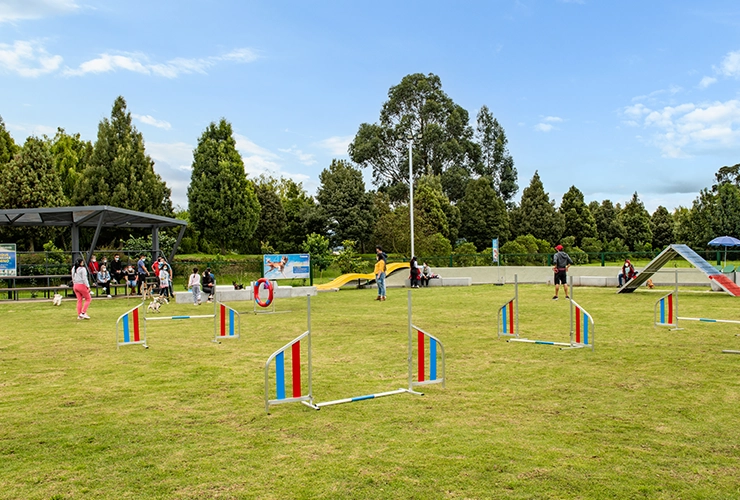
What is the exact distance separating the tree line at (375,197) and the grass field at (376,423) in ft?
80.4

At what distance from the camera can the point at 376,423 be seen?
20.2ft

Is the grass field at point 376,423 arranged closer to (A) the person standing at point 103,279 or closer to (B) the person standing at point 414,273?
(A) the person standing at point 103,279

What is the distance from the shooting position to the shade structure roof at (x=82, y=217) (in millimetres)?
21781

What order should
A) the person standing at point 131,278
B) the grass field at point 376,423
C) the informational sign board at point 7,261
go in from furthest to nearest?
the person standing at point 131,278 → the informational sign board at point 7,261 → the grass field at point 376,423

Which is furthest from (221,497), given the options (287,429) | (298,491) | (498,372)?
(498,372)

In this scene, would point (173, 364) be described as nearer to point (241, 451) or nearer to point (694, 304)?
point (241, 451)

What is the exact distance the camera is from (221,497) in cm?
437

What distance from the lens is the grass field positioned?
4.61 metres

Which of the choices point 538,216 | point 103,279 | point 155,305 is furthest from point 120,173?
point 538,216

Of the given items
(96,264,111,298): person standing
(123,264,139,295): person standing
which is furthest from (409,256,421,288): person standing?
(96,264,111,298): person standing

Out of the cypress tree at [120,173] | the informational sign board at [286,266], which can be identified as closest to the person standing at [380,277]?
the informational sign board at [286,266]

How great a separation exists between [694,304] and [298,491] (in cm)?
1781

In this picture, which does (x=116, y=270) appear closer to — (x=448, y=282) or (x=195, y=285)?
(x=195, y=285)

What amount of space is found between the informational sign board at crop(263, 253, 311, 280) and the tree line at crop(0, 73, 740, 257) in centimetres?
787
